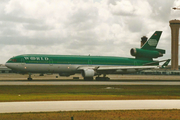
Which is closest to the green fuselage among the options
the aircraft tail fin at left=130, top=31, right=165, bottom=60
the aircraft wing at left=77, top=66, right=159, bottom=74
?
the aircraft tail fin at left=130, top=31, right=165, bottom=60

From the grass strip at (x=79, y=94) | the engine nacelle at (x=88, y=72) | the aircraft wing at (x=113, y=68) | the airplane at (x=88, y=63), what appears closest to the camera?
the grass strip at (x=79, y=94)

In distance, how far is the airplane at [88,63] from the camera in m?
53.9

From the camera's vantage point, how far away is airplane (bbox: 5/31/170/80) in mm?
53875

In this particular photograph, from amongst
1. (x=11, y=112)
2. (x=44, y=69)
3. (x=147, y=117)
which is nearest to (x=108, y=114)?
(x=147, y=117)

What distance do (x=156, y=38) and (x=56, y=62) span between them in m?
26.0

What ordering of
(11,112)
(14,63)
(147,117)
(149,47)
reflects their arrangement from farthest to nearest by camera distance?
1. (149,47)
2. (14,63)
3. (11,112)
4. (147,117)

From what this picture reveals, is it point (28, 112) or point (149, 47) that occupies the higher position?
point (149, 47)

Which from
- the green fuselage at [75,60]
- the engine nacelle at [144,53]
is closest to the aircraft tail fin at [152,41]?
the engine nacelle at [144,53]

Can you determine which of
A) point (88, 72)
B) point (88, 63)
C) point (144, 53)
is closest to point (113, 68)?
point (88, 63)

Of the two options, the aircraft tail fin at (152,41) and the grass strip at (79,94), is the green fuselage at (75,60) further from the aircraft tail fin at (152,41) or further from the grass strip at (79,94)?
the grass strip at (79,94)

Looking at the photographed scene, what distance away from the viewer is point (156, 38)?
217 ft

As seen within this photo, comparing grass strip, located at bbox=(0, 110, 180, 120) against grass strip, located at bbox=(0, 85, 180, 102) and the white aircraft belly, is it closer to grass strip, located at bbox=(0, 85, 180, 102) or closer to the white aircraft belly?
grass strip, located at bbox=(0, 85, 180, 102)

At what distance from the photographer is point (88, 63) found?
59438 millimetres

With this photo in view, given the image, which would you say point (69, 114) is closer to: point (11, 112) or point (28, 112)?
point (28, 112)
